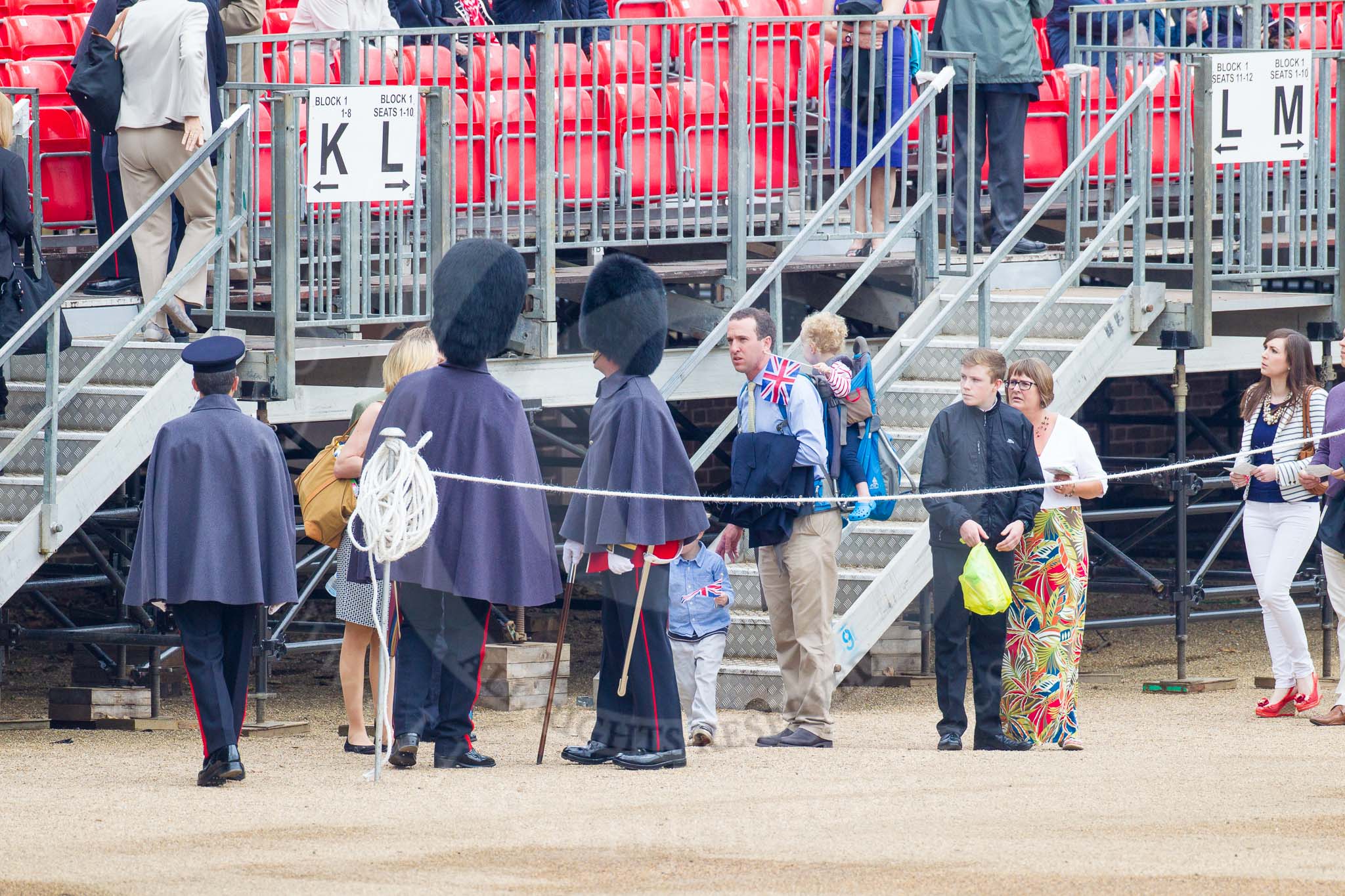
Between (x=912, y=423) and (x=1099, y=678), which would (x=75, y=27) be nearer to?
(x=912, y=423)

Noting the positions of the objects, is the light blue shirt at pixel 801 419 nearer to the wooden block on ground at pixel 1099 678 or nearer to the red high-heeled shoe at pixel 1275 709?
the red high-heeled shoe at pixel 1275 709

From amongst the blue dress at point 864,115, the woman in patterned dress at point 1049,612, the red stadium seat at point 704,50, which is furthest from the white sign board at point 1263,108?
the woman in patterned dress at point 1049,612

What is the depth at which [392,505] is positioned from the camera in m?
7.21

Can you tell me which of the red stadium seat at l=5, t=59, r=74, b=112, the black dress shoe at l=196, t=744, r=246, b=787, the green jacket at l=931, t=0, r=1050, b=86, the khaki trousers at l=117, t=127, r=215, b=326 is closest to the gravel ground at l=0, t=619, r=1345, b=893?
the black dress shoe at l=196, t=744, r=246, b=787

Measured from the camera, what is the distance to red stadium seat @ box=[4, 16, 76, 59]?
37.8ft

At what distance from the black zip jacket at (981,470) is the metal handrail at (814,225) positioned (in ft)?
5.71

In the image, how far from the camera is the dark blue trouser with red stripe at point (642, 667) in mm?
7754

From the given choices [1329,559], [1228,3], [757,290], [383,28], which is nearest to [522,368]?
[757,290]

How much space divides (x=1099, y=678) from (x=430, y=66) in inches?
173

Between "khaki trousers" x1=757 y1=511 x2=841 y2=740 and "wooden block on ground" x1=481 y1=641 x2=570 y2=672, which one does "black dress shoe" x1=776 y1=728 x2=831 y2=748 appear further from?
"wooden block on ground" x1=481 y1=641 x2=570 y2=672

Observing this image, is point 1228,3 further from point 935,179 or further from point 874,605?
point 874,605

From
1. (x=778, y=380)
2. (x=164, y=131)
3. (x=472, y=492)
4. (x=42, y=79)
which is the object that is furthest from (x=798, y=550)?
(x=42, y=79)

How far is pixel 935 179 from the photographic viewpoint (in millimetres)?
10727

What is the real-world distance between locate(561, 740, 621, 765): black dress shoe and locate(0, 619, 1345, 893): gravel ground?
11 cm
